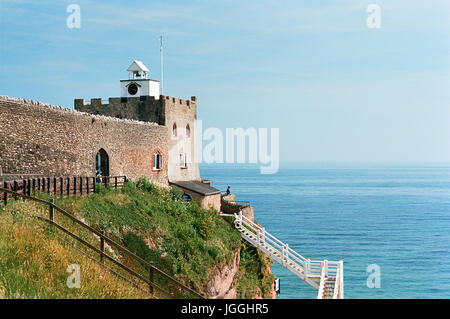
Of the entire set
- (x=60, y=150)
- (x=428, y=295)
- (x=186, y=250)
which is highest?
(x=60, y=150)

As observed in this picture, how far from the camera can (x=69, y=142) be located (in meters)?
29.3

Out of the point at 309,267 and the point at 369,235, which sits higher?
the point at 309,267

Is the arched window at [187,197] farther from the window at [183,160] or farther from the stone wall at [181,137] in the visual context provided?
the window at [183,160]

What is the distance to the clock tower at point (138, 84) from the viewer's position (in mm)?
40781

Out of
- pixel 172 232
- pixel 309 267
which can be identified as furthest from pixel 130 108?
pixel 309 267

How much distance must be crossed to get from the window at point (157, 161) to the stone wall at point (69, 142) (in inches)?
14.1

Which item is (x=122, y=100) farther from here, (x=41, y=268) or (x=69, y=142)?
(x=41, y=268)

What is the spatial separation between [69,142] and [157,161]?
9.98 metres

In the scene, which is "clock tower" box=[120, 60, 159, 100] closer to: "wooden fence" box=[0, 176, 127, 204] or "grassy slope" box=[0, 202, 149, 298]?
"wooden fence" box=[0, 176, 127, 204]

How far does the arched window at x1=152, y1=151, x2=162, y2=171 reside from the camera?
38.2 m
